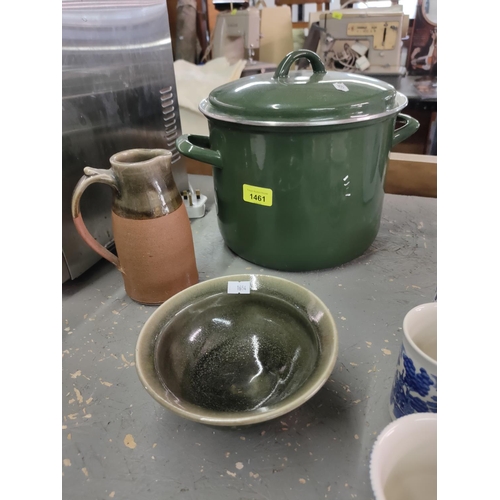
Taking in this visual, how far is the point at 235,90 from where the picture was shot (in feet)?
1.97

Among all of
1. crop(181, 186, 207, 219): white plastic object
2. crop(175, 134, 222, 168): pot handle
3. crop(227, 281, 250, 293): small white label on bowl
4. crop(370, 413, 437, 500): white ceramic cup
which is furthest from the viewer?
crop(181, 186, 207, 219): white plastic object

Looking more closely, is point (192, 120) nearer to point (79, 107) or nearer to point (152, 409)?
point (79, 107)

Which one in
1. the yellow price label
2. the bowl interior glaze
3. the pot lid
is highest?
the pot lid

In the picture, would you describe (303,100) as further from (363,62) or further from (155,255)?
(363,62)

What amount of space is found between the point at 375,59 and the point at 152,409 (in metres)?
1.52

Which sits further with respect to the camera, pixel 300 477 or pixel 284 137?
pixel 284 137

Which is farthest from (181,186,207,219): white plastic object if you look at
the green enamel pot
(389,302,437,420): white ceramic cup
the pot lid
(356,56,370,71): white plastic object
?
→ (356,56,370,71): white plastic object

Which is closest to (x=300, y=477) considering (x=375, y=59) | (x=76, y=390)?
(x=76, y=390)

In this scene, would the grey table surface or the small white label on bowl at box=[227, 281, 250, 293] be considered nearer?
the grey table surface

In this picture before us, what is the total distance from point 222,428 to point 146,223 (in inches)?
11.3

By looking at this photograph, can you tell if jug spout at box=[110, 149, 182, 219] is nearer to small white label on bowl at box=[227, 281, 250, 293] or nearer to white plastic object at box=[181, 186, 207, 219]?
small white label on bowl at box=[227, 281, 250, 293]

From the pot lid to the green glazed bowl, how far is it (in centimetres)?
23

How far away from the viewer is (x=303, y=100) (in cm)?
54

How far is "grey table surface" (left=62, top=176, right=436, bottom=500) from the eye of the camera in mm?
385
